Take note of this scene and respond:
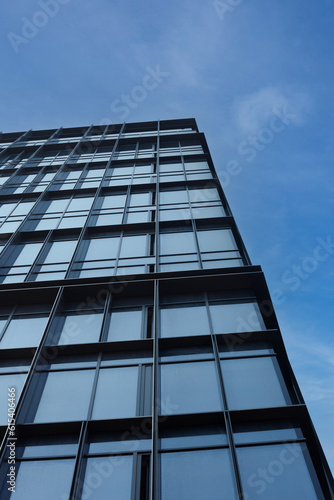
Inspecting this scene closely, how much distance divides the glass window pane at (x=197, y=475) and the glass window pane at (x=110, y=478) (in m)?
0.78

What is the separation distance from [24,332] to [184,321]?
540cm

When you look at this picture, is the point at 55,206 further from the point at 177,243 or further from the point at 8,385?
the point at 8,385

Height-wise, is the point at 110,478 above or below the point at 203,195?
below

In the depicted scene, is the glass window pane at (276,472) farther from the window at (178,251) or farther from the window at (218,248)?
the window at (178,251)

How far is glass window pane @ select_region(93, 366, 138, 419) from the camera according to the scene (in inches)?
408

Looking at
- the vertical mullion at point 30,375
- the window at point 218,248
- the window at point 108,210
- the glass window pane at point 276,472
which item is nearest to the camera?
the glass window pane at point 276,472

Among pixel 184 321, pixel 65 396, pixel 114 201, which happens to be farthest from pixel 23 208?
pixel 65 396

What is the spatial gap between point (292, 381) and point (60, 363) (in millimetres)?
6683

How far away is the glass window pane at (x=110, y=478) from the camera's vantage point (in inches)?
333

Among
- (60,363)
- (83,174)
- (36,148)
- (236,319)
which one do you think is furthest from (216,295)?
(36,148)

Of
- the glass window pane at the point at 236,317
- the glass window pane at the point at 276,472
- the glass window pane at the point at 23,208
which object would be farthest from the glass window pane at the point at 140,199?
the glass window pane at the point at 276,472

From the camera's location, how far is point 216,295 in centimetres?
1466

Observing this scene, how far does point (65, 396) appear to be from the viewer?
1102 cm

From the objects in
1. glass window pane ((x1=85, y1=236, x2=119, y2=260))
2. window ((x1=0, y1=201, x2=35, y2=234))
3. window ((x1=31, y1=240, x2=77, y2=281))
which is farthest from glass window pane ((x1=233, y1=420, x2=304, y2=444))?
window ((x1=0, y1=201, x2=35, y2=234))
